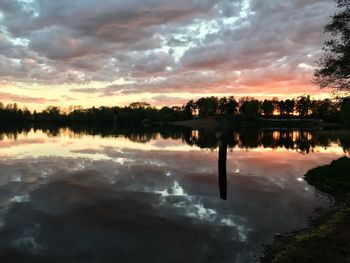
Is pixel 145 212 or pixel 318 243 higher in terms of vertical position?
pixel 318 243

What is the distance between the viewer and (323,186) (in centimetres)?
3538

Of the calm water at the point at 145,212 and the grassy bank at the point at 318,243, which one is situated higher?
the grassy bank at the point at 318,243

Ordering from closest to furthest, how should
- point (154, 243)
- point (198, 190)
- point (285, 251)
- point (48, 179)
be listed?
point (285, 251) < point (154, 243) < point (198, 190) < point (48, 179)

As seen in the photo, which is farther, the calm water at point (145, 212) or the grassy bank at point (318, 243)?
the calm water at point (145, 212)

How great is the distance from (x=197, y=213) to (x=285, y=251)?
9054 millimetres

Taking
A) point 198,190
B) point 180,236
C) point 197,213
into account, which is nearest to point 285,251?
point 180,236

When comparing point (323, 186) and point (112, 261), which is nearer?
point (112, 261)

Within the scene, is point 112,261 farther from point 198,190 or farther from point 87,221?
point 198,190

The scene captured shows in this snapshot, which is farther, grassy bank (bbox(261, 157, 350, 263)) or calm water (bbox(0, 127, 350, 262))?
calm water (bbox(0, 127, 350, 262))

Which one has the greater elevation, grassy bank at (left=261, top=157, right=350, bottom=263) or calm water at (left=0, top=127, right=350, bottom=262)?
grassy bank at (left=261, top=157, right=350, bottom=263)

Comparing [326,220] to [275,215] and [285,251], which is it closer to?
[275,215]

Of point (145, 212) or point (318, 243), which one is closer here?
point (318, 243)

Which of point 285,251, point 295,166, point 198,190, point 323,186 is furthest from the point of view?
point 295,166

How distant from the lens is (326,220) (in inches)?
875
